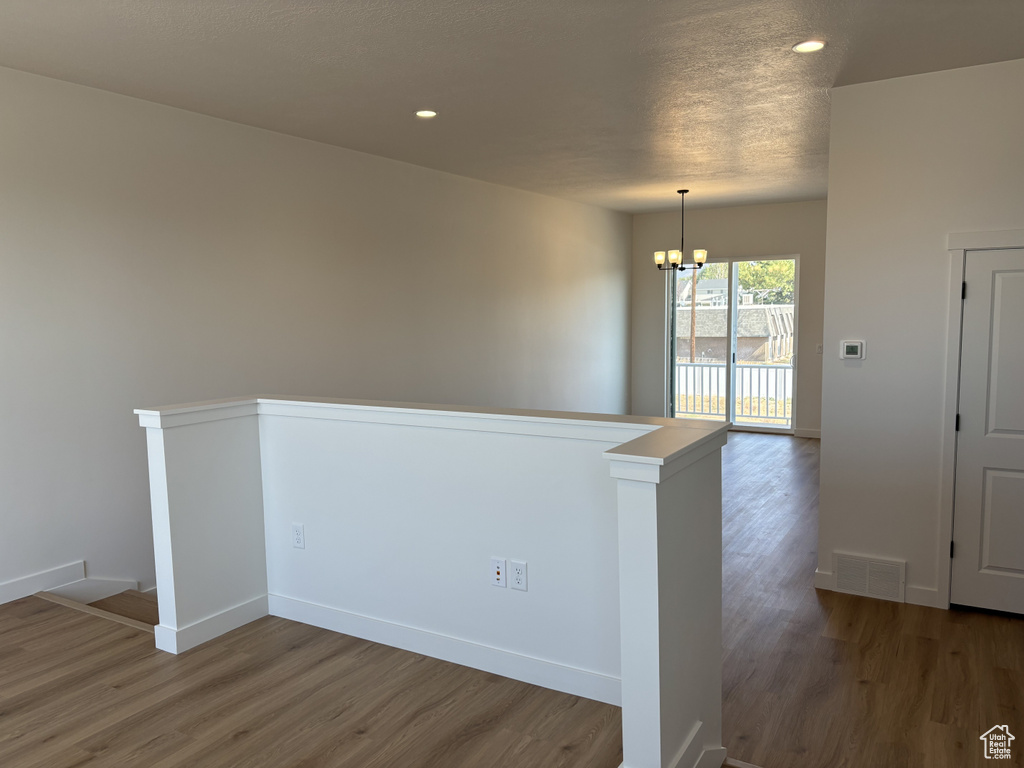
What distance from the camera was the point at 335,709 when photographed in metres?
2.59

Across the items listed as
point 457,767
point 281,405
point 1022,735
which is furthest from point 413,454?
point 1022,735

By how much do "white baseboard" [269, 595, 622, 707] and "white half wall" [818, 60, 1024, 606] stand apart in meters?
1.96

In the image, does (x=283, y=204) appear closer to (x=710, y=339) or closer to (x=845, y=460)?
(x=845, y=460)

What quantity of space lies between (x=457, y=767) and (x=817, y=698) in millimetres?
1436

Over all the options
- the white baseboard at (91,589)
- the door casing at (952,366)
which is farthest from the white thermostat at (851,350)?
the white baseboard at (91,589)

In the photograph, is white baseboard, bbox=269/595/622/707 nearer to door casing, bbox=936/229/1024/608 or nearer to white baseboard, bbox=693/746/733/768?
white baseboard, bbox=693/746/733/768

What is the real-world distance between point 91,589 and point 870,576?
13.9ft

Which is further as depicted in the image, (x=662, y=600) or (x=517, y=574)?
(x=517, y=574)

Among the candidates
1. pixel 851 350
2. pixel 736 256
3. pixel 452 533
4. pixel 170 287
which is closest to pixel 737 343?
pixel 736 256

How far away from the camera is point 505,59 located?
342 centimetres

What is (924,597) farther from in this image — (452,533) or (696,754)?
(452,533)

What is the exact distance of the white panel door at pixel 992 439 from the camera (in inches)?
137

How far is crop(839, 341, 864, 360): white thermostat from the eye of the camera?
12.6ft

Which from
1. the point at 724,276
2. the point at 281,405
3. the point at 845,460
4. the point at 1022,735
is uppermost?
the point at 724,276
